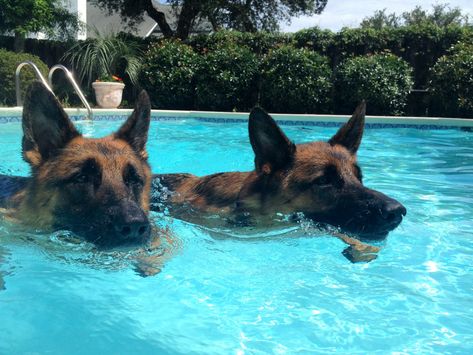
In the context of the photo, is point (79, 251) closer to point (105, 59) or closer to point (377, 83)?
point (377, 83)

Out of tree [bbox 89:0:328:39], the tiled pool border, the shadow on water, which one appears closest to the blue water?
the shadow on water

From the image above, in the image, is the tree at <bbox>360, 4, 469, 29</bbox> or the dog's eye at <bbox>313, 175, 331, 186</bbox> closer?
the dog's eye at <bbox>313, 175, 331, 186</bbox>

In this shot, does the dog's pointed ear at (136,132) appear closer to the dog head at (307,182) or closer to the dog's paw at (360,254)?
the dog head at (307,182)

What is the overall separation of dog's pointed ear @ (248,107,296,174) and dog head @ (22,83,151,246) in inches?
36.6

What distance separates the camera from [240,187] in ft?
14.9

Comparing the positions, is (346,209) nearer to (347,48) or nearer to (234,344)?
(234,344)

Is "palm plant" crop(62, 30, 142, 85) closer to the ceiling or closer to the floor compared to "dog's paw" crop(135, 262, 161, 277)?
closer to the ceiling

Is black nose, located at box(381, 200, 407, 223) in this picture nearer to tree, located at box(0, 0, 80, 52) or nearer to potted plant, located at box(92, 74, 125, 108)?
potted plant, located at box(92, 74, 125, 108)

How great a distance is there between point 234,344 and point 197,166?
6360mm

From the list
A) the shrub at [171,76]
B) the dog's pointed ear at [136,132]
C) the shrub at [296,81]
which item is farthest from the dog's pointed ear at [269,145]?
the shrub at [171,76]

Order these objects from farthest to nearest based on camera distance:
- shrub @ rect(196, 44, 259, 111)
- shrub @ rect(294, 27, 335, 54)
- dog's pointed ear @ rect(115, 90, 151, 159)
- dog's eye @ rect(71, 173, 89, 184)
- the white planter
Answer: shrub @ rect(294, 27, 335, 54) < the white planter < shrub @ rect(196, 44, 259, 111) < dog's pointed ear @ rect(115, 90, 151, 159) < dog's eye @ rect(71, 173, 89, 184)

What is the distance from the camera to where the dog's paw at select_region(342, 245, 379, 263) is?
422 cm

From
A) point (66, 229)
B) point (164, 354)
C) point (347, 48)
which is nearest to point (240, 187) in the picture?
point (66, 229)

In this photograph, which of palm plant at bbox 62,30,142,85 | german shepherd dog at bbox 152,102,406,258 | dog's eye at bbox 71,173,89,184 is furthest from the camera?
palm plant at bbox 62,30,142,85
